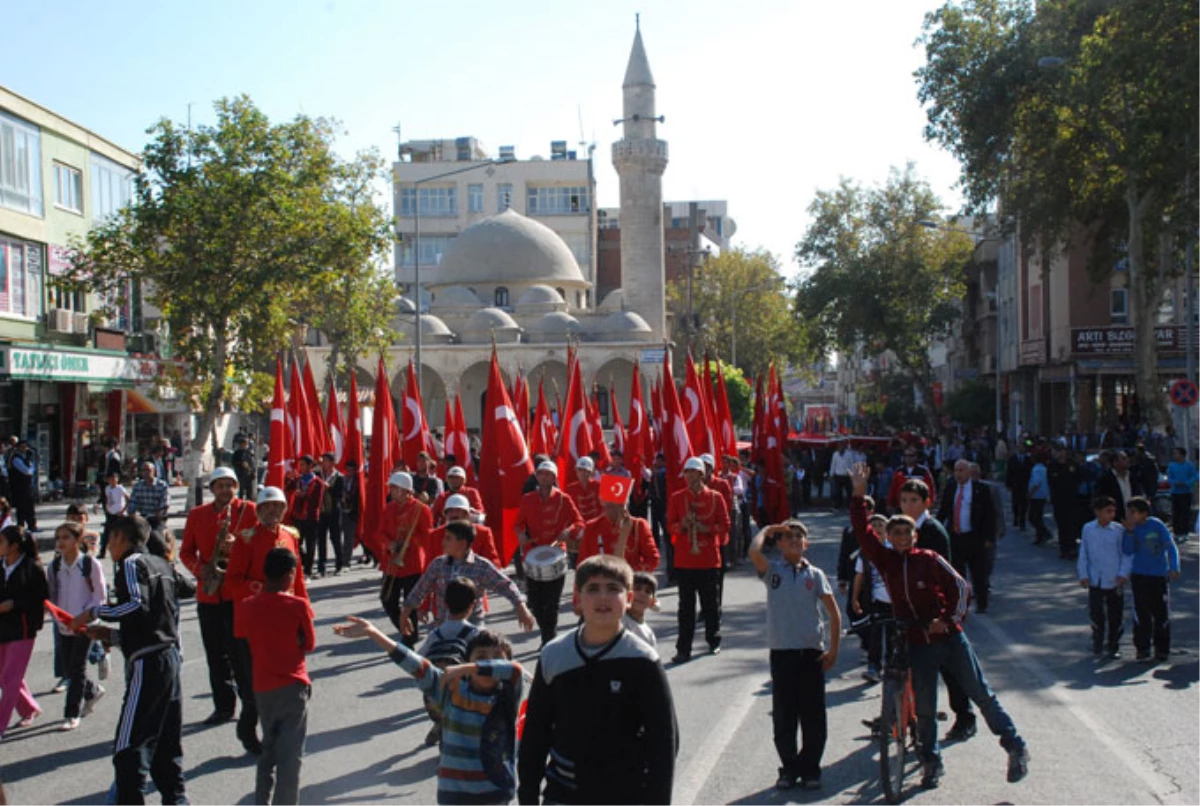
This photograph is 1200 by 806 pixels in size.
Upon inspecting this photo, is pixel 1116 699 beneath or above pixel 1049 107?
beneath

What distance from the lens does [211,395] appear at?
2389 cm

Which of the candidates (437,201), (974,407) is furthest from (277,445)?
(437,201)

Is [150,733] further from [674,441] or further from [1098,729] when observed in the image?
Result: [674,441]

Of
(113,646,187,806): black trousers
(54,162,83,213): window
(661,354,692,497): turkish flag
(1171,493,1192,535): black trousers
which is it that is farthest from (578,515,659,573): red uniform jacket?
(54,162,83,213): window

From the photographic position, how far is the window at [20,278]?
25.0 meters

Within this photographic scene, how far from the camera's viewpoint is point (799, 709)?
6.62 m

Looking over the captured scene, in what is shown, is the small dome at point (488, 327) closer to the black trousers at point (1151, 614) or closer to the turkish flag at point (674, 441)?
the turkish flag at point (674, 441)

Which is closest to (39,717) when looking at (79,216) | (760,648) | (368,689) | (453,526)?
(368,689)

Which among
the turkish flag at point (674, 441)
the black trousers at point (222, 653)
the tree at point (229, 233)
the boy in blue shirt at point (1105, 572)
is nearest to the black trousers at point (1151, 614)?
the boy in blue shirt at point (1105, 572)

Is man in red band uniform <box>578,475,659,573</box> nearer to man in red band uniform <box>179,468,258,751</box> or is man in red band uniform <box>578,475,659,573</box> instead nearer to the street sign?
man in red band uniform <box>179,468,258,751</box>

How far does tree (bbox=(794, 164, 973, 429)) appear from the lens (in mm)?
48344

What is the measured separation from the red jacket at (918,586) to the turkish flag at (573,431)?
30.9 feet

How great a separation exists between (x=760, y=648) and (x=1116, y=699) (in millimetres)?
2851

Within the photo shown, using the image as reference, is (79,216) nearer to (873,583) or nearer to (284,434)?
(284,434)
